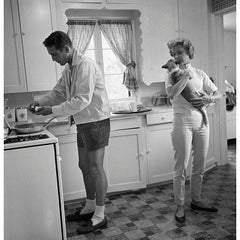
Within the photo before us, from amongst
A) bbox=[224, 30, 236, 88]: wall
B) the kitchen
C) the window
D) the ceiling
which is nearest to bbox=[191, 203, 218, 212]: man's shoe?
the kitchen

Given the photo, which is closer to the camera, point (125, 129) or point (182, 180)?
point (182, 180)

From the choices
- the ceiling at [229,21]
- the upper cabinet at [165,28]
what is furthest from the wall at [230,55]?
the upper cabinet at [165,28]

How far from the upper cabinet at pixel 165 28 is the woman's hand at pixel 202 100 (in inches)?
52.7

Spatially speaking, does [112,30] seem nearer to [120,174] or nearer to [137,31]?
[137,31]

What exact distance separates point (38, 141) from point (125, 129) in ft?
4.24

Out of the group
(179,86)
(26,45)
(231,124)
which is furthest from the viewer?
(231,124)

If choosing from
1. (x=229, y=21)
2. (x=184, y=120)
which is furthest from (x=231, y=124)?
(x=184, y=120)

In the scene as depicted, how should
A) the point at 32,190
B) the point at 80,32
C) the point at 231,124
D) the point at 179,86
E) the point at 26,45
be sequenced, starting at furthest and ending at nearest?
the point at 231,124
the point at 80,32
the point at 26,45
the point at 179,86
the point at 32,190

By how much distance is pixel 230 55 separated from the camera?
6680mm

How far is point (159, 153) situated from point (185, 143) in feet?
3.37

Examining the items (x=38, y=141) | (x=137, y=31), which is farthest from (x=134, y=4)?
(x=38, y=141)

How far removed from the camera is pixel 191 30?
3.85 m

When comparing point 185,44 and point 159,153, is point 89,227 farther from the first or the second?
point 185,44

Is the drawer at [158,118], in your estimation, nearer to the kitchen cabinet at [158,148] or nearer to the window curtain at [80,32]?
the kitchen cabinet at [158,148]
